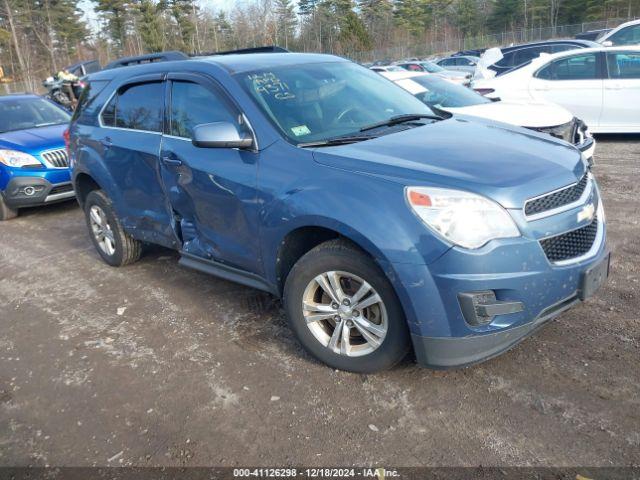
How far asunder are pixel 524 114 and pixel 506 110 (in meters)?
Answer: 0.24

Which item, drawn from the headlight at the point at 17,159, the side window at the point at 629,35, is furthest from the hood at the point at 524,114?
the side window at the point at 629,35

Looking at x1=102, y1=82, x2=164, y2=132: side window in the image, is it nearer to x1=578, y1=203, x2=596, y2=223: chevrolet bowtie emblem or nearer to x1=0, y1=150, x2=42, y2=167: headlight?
x1=578, y1=203, x2=596, y2=223: chevrolet bowtie emblem

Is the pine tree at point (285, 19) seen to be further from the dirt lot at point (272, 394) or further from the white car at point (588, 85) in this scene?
the dirt lot at point (272, 394)

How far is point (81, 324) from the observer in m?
4.23

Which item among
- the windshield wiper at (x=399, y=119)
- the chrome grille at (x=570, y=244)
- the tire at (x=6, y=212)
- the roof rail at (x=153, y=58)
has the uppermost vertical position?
the roof rail at (x=153, y=58)

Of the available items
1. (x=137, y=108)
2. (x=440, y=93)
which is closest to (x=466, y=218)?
(x=137, y=108)

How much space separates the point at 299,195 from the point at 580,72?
26.1 feet

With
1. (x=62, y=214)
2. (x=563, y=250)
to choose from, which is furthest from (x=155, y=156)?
(x=62, y=214)

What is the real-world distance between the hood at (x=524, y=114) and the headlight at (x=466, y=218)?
13.6ft

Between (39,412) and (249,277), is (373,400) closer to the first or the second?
(249,277)

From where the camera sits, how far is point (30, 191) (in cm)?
733

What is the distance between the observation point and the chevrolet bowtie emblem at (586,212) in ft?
9.50

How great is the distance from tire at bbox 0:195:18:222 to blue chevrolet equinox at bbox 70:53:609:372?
13.3ft

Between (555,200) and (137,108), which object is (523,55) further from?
(555,200)
